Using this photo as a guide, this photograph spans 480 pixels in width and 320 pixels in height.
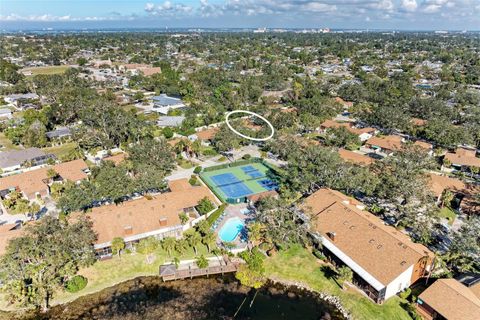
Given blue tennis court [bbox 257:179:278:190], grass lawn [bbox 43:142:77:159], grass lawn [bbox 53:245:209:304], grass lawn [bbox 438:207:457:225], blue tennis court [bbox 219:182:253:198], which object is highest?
grass lawn [bbox 438:207:457:225]

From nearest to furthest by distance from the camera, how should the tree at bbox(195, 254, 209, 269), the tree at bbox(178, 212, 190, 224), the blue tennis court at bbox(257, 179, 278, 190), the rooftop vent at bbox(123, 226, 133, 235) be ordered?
the tree at bbox(195, 254, 209, 269), the rooftop vent at bbox(123, 226, 133, 235), the tree at bbox(178, 212, 190, 224), the blue tennis court at bbox(257, 179, 278, 190)

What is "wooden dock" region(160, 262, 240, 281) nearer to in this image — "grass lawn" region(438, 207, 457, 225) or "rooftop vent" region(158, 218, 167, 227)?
"rooftop vent" region(158, 218, 167, 227)

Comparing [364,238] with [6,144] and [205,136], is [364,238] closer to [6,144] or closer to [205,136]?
[205,136]

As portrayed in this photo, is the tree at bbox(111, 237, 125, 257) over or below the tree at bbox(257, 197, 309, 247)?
below

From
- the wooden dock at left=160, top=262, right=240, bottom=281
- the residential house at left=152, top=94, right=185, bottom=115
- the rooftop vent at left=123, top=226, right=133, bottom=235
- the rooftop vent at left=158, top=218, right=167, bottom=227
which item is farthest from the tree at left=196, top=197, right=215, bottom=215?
the residential house at left=152, top=94, right=185, bottom=115

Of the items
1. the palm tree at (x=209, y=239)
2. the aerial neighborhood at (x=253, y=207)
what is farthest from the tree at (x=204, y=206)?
the palm tree at (x=209, y=239)

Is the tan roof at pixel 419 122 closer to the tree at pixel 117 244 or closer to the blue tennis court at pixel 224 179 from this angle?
the blue tennis court at pixel 224 179
